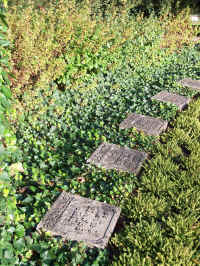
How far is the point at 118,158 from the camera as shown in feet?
11.0

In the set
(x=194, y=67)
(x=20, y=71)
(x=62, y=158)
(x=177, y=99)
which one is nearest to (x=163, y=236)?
(x=62, y=158)

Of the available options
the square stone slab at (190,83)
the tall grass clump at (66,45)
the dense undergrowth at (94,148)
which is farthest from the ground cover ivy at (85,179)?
the square stone slab at (190,83)

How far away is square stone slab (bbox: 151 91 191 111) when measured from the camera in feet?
16.5

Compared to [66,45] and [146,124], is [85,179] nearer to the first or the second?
[146,124]

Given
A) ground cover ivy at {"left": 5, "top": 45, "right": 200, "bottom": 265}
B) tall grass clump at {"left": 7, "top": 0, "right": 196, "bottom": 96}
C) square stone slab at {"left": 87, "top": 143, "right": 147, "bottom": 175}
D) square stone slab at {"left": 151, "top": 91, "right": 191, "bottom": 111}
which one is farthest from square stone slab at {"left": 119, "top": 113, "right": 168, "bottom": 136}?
tall grass clump at {"left": 7, "top": 0, "right": 196, "bottom": 96}

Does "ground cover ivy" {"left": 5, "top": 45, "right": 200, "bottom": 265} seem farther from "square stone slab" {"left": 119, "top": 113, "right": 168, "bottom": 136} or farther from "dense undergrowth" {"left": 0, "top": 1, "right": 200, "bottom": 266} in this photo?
"square stone slab" {"left": 119, "top": 113, "right": 168, "bottom": 136}

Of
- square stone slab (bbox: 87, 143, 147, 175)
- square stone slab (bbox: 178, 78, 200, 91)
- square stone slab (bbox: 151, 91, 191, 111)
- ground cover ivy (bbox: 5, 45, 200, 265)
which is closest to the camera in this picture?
ground cover ivy (bbox: 5, 45, 200, 265)

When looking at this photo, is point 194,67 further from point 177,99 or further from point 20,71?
point 20,71

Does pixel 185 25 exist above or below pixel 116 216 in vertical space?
above

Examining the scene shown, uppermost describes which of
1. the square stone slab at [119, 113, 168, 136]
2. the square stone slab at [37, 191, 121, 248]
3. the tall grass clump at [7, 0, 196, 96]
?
the tall grass clump at [7, 0, 196, 96]

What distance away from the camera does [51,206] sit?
2609mm

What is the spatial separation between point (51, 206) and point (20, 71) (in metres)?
2.12

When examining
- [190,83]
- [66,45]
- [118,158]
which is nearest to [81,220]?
[118,158]

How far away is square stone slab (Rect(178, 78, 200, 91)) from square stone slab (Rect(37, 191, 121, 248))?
171 inches
